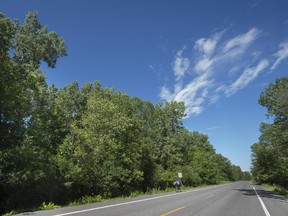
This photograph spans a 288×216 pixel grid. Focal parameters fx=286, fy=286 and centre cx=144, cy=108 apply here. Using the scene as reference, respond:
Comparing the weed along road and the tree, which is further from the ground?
the tree

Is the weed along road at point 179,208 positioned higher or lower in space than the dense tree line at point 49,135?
lower

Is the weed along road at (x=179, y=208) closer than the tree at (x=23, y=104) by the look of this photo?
Yes

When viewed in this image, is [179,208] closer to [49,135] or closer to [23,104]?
[23,104]

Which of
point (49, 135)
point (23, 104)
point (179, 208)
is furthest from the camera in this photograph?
point (49, 135)

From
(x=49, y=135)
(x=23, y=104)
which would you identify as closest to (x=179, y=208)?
(x=23, y=104)

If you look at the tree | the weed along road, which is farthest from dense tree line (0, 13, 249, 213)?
the weed along road

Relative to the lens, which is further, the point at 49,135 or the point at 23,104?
the point at 49,135

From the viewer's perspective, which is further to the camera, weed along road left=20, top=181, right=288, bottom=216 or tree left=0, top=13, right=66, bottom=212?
tree left=0, top=13, right=66, bottom=212

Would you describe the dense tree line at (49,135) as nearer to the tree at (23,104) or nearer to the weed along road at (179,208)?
the tree at (23,104)

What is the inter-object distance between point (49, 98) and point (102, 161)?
853 cm

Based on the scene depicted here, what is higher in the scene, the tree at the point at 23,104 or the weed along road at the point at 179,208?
the tree at the point at 23,104

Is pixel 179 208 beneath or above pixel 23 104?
beneath

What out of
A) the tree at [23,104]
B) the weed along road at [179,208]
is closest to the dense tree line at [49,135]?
the tree at [23,104]

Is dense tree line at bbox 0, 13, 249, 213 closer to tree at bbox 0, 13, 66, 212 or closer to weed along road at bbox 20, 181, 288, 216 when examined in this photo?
tree at bbox 0, 13, 66, 212
